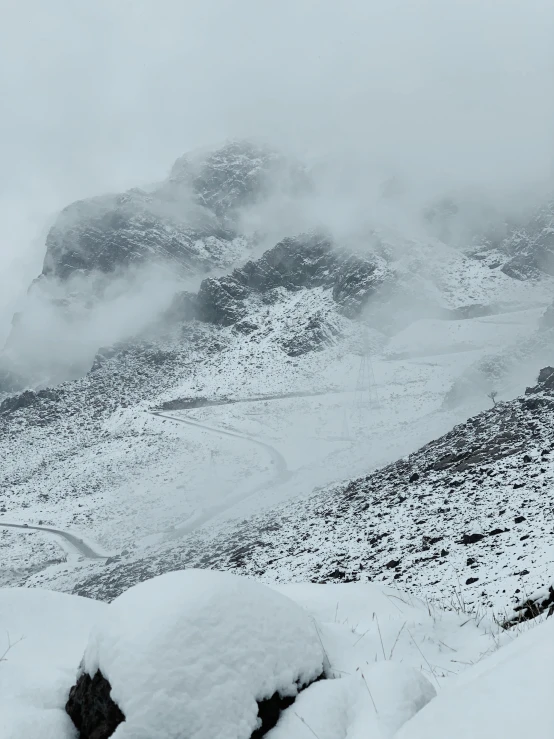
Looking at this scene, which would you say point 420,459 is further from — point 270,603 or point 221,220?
point 221,220

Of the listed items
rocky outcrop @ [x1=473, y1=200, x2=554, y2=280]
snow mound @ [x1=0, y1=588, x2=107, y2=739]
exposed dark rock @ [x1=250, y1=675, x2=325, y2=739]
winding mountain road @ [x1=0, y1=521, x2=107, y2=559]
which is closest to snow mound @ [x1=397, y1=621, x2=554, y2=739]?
exposed dark rock @ [x1=250, y1=675, x2=325, y2=739]

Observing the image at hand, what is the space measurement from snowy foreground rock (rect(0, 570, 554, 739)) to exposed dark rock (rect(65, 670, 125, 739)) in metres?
0.06

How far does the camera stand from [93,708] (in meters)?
2.74

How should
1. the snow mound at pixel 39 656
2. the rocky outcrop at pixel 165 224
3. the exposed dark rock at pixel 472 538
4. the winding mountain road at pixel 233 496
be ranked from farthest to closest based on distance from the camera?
the rocky outcrop at pixel 165 224, the winding mountain road at pixel 233 496, the exposed dark rock at pixel 472 538, the snow mound at pixel 39 656

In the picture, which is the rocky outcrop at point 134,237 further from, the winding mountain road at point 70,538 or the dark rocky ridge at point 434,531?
the dark rocky ridge at point 434,531

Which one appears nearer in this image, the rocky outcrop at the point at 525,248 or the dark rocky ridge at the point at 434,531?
the dark rocky ridge at the point at 434,531

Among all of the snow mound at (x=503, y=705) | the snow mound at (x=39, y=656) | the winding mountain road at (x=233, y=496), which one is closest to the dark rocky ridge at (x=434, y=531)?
the snow mound at (x=503, y=705)

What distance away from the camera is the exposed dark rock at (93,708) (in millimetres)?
2594

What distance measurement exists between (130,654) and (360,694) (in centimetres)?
138

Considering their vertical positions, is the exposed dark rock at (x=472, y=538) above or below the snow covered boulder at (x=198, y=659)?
below

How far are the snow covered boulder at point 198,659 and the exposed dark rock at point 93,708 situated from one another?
0.01 meters

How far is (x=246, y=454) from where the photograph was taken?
51844mm

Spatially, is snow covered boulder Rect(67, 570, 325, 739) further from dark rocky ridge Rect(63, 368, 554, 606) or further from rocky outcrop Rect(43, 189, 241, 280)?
rocky outcrop Rect(43, 189, 241, 280)

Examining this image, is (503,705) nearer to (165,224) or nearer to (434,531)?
(434,531)
